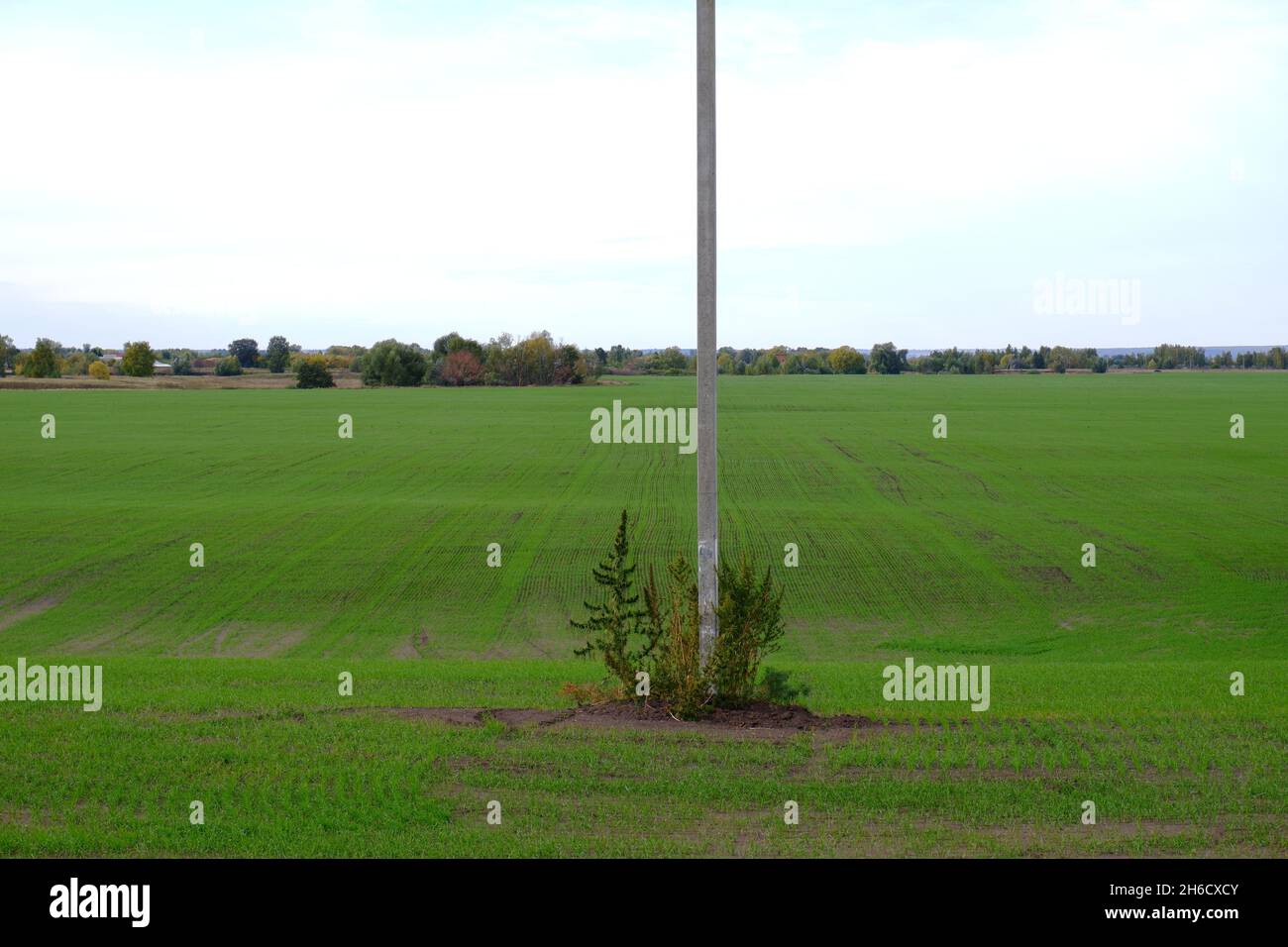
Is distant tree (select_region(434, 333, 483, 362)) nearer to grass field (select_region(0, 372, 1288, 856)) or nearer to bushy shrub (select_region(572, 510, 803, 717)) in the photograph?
grass field (select_region(0, 372, 1288, 856))

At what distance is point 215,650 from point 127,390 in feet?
386

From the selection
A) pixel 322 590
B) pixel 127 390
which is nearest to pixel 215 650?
pixel 322 590

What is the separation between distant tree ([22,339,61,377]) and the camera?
539 ft

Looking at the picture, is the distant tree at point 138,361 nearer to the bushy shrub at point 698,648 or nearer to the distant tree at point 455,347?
the distant tree at point 455,347

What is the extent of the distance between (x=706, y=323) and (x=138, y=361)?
596 feet

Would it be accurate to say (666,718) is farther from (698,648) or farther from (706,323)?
(706,323)

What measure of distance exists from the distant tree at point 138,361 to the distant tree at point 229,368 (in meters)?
9.59

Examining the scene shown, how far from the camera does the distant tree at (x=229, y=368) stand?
17862 cm

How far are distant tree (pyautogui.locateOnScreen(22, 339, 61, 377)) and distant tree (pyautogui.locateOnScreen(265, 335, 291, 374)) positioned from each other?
97.3 feet

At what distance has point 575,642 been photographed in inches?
947
